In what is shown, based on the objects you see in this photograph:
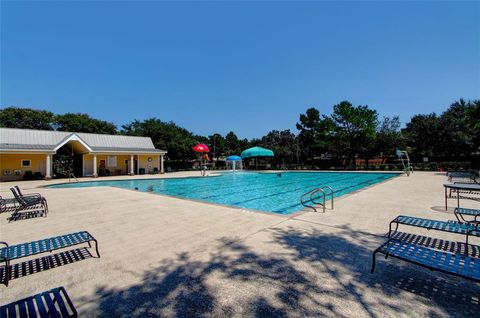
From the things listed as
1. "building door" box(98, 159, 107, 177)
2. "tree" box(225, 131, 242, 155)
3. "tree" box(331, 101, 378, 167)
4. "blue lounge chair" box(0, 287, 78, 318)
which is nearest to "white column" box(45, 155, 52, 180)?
"building door" box(98, 159, 107, 177)

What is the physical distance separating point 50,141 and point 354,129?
3557cm

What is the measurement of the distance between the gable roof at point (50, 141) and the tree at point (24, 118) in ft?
69.1

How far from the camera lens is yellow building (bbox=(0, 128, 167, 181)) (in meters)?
20.8

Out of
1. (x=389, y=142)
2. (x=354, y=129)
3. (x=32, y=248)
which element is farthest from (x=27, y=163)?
(x=389, y=142)

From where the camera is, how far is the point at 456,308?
2277 millimetres

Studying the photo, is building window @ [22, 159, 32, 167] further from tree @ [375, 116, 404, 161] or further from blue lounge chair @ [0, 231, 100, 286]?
tree @ [375, 116, 404, 161]

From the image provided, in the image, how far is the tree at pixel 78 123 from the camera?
3944 cm

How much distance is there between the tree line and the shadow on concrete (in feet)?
80.8

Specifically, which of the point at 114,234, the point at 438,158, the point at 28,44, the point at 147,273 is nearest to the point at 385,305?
the point at 147,273

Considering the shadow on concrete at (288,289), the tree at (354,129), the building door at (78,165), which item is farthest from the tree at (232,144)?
the shadow on concrete at (288,289)

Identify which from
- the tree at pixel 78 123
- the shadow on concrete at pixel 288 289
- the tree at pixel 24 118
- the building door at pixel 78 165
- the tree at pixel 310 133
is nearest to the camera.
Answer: the shadow on concrete at pixel 288 289

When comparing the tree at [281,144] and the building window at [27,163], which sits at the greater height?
the tree at [281,144]

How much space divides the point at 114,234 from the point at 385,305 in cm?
481

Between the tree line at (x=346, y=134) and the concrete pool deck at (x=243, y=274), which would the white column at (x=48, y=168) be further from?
the concrete pool deck at (x=243, y=274)
